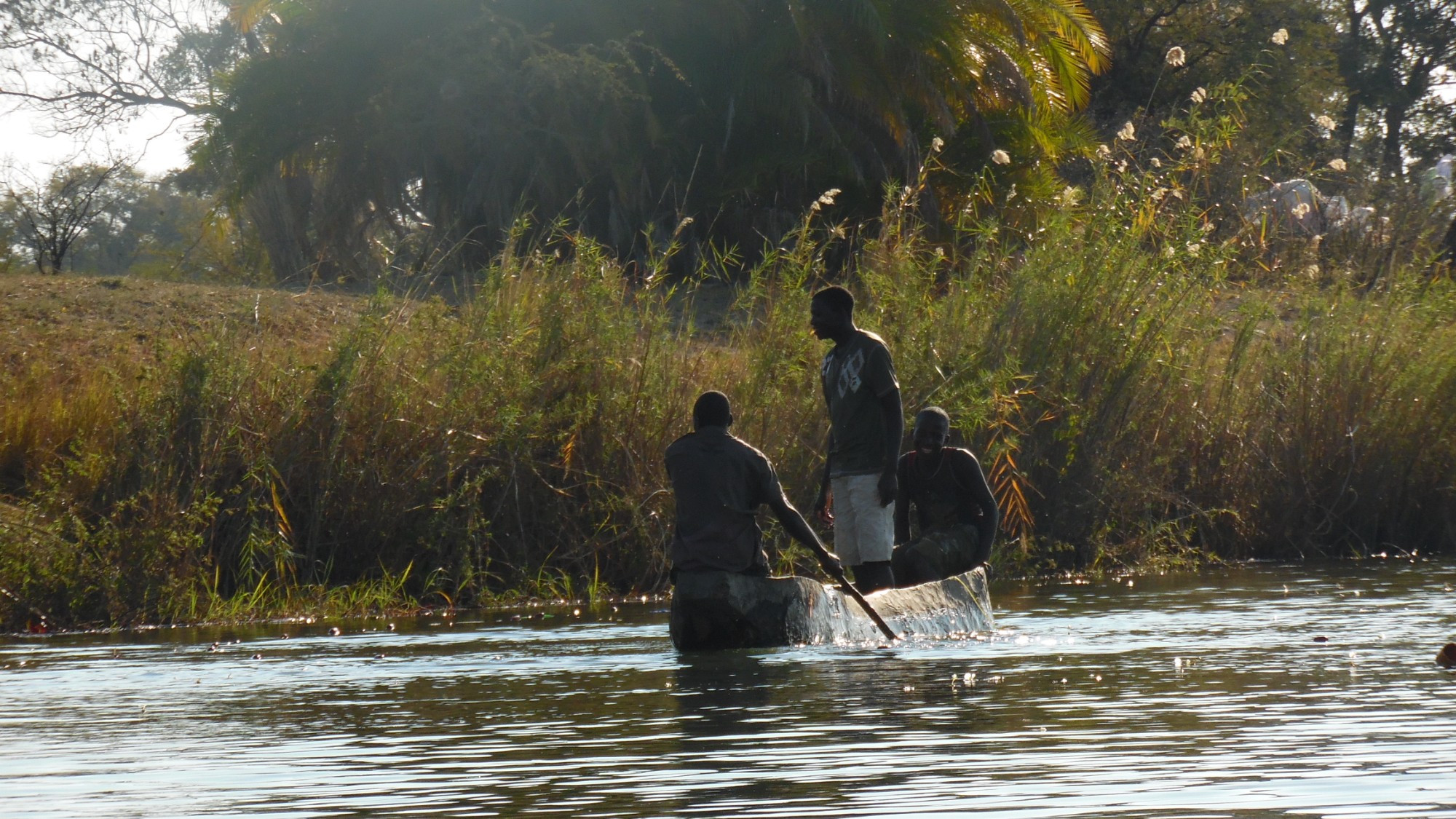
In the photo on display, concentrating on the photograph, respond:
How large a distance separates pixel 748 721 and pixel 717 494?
2.15 meters

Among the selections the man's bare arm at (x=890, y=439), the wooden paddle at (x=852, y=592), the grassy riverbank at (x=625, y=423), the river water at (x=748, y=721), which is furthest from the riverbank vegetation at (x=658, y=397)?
the wooden paddle at (x=852, y=592)

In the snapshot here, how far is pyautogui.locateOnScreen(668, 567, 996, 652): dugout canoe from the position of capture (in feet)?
30.8

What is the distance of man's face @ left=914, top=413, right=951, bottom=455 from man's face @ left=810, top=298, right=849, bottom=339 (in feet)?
2.82

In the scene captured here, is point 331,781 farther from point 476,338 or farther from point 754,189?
point 754,189

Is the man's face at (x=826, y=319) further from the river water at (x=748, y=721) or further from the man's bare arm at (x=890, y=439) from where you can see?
the river water at (x=748, y=721)

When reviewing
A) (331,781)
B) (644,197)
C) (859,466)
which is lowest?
(331,781)

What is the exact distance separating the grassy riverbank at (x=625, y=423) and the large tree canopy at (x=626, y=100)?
5533 millimetres

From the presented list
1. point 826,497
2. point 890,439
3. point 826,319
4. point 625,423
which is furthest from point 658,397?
point 890,439

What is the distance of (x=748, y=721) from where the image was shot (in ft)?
24.0

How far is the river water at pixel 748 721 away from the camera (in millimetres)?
5625

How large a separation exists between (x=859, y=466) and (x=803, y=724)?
3.39 meters

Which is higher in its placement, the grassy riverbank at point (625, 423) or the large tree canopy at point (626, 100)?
the large tree canopy at point (626, 100)

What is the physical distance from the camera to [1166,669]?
855 centimetres

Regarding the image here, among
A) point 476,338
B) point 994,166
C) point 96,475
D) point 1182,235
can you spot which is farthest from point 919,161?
point 96,475
